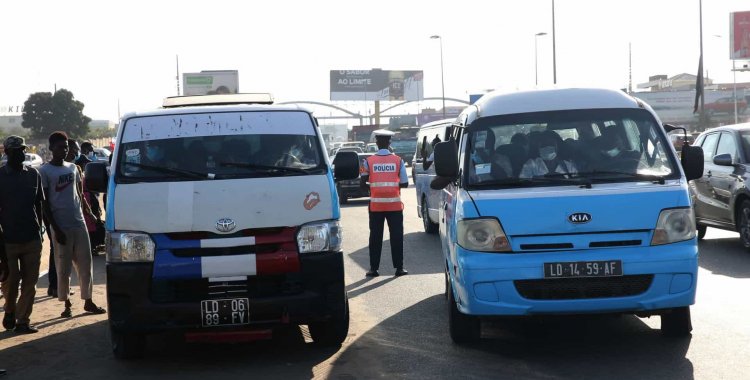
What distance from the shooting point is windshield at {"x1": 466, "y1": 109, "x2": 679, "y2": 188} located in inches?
304

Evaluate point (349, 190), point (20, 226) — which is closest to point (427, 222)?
point (20, 226)

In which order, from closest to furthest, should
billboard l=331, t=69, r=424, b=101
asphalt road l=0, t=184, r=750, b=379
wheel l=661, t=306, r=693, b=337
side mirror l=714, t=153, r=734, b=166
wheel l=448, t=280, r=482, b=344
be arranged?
asphalt road l=0, t=184, r=750, b=379, wheel l=661, t=306, r=693, b=337, wheel l=448, t=280, r=482, b=344, side mirror l=714, t=153, r=734, b=166, billboard l=331, t=69, r=424, b=101

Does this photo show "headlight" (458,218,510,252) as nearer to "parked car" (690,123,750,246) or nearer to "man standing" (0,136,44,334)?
"man standing" (0,136,44,334)

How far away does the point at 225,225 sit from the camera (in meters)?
7.29

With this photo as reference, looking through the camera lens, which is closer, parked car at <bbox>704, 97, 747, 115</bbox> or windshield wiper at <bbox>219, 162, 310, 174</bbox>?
windshield wiper at <bbox>219, 162, 310, 174</bbox>

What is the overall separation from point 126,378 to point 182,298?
663mm

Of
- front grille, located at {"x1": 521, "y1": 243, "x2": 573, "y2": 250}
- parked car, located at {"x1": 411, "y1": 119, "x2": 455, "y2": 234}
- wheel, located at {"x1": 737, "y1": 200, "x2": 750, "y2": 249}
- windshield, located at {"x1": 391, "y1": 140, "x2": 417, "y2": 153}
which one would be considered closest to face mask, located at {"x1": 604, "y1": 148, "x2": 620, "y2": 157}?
front grille, located at {"x1": 521, "y1": 243, "x2": 573, "y2": 250}

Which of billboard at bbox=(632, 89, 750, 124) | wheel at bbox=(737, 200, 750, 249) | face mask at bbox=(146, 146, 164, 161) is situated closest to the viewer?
face mask at bbox=(146, 146, 164, 161)

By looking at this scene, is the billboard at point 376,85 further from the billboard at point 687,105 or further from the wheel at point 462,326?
the wheel at point 462,326

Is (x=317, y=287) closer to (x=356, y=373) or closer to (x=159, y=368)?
(x=356, y=373)

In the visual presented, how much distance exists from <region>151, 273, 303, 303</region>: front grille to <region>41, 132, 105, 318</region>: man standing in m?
2.77

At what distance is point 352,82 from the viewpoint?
122 m

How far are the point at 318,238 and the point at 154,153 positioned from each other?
1508mm

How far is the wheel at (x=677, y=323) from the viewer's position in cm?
770
